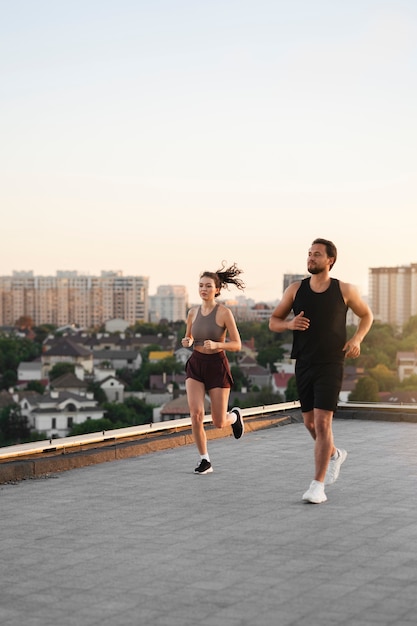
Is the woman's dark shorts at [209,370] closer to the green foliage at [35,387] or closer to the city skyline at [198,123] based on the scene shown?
the city skyline at [198,123]

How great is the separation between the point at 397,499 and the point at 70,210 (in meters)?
109

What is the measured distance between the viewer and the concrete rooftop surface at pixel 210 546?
180 inches

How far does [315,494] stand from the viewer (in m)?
7.02

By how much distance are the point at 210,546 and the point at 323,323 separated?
191 centimetres

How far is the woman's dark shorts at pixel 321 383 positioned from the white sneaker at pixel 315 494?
0.49 meters

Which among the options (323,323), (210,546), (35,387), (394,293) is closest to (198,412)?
(323,323)

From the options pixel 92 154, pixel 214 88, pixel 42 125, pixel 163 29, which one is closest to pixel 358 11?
pixel 163 29

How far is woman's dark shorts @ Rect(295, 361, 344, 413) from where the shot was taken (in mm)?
7238

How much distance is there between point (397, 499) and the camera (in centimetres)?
719

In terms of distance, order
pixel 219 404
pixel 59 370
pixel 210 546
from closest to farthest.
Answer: pixel 210 546 < pixel 219 404 < pixel 59 370

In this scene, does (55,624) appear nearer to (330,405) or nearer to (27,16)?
(330,405)

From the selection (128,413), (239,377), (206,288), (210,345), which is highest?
(206,288)

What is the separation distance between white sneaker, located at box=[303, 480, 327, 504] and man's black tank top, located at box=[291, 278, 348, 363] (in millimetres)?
770

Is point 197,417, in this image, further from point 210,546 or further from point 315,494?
point 210,546
